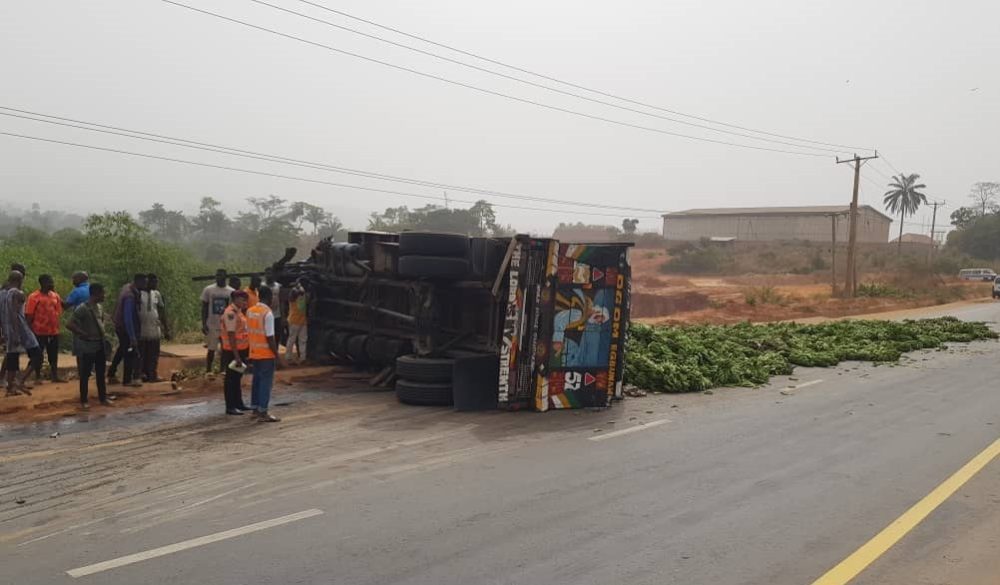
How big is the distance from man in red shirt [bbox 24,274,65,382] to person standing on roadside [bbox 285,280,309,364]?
3.77 meters

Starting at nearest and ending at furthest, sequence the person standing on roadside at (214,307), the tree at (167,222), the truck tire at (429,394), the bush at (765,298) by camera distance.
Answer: the truck tire at (429,394)
the person standing on roadside at (214,307)
the bush at (765,298)
the tree at (167,222)

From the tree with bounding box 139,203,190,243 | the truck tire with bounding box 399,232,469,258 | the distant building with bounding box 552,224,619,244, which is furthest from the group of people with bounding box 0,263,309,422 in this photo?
the distant building with bounding box 552,224,619,244

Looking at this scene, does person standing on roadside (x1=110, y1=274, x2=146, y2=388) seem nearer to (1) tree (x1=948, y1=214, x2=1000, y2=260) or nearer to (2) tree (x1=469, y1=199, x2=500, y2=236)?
(2) tree (x1=469, y1=199, x2=500, y2=236)

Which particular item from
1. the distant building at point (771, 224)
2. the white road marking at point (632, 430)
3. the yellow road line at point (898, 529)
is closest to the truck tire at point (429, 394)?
the white road marking at point (632, 430)

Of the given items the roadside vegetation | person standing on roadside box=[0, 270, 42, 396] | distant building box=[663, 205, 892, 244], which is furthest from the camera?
distant building box=[663, 205, 892, 244]

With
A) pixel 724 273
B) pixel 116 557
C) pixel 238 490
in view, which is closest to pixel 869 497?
pixel 238 490

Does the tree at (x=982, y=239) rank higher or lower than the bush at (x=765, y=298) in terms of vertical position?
higher

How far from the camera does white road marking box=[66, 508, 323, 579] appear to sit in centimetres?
485

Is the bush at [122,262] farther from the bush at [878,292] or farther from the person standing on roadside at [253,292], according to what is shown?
the bush at [878,292]

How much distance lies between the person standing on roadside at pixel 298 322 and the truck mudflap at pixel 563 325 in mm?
5312

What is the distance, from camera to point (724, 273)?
73250 mm

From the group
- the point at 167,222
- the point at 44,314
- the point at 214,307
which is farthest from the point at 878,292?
the point at 167,222

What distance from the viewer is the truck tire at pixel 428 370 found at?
10.5 meters

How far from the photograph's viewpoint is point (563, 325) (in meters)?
10.4
